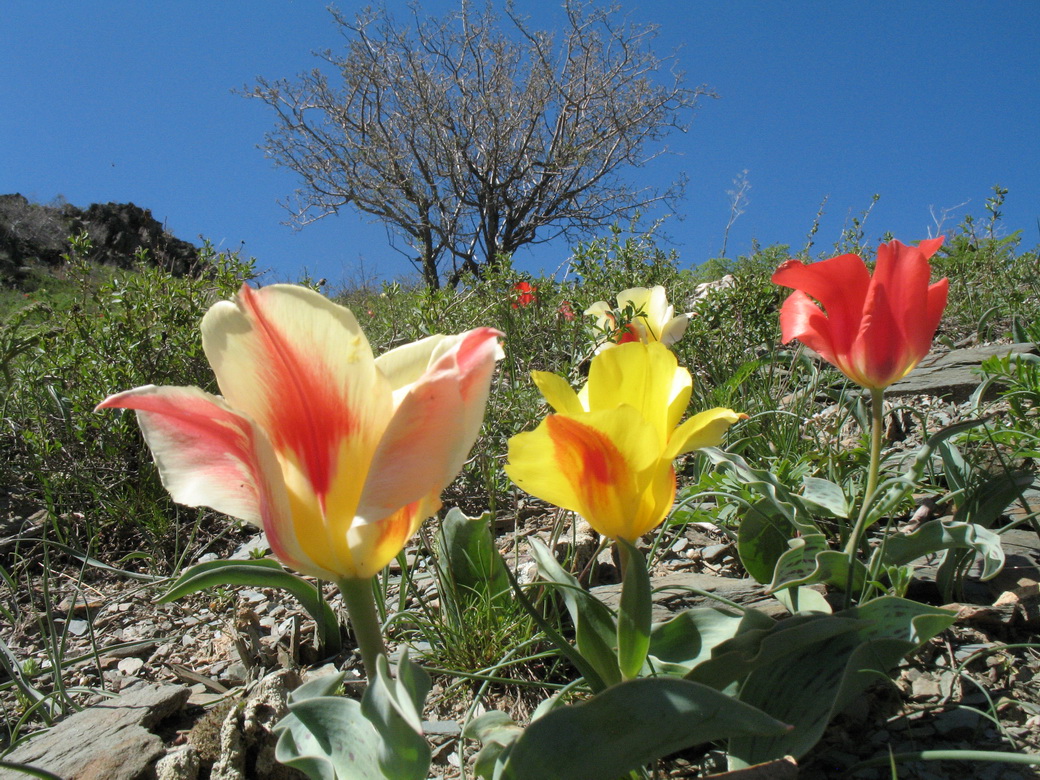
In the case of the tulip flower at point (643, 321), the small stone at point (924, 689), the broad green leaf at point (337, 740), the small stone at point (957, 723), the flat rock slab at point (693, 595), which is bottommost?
the small stone at point (957, 723)

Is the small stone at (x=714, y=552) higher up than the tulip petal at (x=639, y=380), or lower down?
lower down

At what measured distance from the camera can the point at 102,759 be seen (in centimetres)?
105

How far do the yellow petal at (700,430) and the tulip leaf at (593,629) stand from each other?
200mm

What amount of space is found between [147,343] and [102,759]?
5.77ft

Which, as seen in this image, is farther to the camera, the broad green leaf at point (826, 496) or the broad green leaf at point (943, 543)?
the broad green leaf at point (826, 496)

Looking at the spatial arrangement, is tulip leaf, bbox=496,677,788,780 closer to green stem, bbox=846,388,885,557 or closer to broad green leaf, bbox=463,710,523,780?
broad green leaf, bbox=463,710,523,780

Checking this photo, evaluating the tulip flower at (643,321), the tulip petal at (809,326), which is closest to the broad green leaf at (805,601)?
the tulip petal at (809,326)

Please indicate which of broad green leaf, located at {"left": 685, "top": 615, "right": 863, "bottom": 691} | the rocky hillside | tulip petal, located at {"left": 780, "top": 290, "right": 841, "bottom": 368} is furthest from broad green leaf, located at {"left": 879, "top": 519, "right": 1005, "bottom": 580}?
the rocky hillside

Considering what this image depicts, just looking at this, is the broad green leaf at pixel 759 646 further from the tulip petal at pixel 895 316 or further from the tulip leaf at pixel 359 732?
the tulip petal at pixel 895 316

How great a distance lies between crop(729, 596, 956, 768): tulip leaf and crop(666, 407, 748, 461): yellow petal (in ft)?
0.70

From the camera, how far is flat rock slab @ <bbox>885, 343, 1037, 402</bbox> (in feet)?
7.87

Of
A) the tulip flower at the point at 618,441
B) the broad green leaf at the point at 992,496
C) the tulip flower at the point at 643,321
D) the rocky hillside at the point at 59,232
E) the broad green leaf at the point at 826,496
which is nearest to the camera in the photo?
the tulip flower at the point at 618,441

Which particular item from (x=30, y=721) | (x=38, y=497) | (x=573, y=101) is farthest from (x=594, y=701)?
(x=573, y=101)

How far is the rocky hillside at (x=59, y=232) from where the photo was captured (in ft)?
77.7
